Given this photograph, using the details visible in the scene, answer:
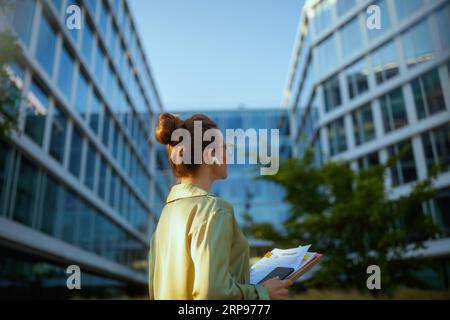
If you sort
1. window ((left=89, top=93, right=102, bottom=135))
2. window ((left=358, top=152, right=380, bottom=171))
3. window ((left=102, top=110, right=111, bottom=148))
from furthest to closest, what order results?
1. window ((left=102, top=110, right=111, bottom=148))
2. window ((left=89, top=93, right=102, bottom=135))
3. window ((left=358, top=152, right=380, bottom=171))

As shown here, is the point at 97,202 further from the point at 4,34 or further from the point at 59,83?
the point at 4,34

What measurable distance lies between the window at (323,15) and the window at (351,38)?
1352mm

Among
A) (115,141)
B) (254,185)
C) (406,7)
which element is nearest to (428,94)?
(406,7)

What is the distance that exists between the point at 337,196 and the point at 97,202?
485 inches

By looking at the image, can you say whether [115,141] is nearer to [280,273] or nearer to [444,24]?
[444,24]

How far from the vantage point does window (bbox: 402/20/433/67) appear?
55.2 ft

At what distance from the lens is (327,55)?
22.9 m

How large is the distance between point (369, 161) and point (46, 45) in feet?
48.9

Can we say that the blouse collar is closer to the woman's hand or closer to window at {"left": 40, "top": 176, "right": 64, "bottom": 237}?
the woman's hand

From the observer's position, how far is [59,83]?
1598 centimetres

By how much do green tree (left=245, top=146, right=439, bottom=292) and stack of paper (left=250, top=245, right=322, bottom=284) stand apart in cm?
959

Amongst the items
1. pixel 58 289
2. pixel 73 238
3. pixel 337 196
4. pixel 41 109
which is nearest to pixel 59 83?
pixel 41 109

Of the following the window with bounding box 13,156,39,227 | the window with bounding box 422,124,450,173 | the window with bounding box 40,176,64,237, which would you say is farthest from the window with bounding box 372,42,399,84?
Answer: the window with bounding box 13,156,39,227

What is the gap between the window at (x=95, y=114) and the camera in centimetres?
1985
